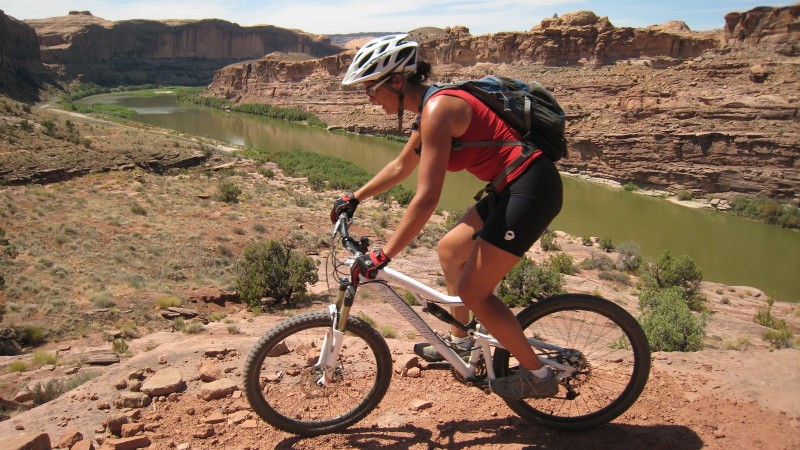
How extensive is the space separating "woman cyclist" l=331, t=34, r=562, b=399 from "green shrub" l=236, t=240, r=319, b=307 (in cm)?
739

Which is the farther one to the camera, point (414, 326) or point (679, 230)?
point (679, 230)

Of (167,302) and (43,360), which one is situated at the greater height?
(43,360)

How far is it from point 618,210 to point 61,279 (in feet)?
87.7

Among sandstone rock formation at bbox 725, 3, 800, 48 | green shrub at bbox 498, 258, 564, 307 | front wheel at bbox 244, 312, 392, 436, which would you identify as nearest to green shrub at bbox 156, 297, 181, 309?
green shrub at bbox 498, 258, 564, 307

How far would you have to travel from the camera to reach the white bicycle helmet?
2695 millimetres

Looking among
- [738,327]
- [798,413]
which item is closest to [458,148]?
[798,413]

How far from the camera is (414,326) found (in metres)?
2.93

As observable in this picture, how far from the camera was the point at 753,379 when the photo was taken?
3.58m

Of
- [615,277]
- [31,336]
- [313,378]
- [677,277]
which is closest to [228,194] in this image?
[31,336]

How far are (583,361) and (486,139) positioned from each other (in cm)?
141

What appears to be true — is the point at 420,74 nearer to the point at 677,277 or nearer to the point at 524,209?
the point at 524,209

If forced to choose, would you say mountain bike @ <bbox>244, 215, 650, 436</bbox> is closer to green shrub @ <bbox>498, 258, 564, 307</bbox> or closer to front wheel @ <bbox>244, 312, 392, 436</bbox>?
front wheel @ <bbox>244, 312, 392, 436</bbox>

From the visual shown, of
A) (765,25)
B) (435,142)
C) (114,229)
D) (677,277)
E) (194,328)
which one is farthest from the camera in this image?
(765,25)

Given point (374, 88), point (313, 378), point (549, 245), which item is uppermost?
point (374, 88)
